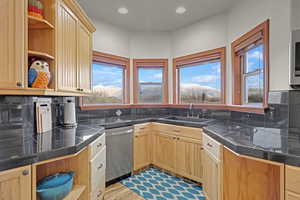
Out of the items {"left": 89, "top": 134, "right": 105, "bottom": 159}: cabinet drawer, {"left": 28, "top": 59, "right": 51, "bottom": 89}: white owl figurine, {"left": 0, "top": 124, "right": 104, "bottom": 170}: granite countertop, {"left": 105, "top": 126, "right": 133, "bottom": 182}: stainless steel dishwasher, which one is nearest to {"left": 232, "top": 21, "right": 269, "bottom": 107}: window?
{"left": 105, "top": 126, "right": 133, "bottom": 182}: stainless steel dishwasher

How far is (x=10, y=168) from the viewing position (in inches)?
35.2

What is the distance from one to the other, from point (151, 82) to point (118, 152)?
5.37 feet

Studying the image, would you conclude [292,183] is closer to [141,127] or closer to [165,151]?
[165,151]

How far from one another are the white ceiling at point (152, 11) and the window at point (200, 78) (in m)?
0.64

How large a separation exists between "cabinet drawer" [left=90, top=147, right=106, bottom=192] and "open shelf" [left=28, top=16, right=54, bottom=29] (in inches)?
51.1

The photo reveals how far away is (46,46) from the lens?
1457mm

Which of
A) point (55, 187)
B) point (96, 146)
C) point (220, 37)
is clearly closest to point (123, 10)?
point (220, 37)

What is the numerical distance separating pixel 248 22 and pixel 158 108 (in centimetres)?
204

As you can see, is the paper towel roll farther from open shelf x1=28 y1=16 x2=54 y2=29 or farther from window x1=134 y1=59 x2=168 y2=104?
window x1=134 y1=59 x2=168 y2=104

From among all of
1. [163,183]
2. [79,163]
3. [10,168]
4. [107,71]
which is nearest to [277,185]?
[163,183]

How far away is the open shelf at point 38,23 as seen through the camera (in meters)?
1.31

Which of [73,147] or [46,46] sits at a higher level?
[46,46]

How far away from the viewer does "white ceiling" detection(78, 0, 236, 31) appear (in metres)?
2.35

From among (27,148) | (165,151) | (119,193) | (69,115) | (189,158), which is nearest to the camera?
(27,148)
